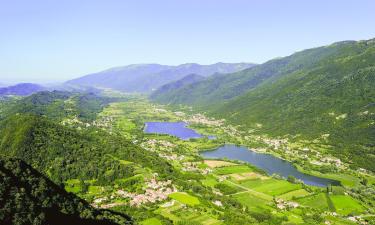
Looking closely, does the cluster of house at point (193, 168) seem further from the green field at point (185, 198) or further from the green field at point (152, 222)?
the green field at point (152, 222)

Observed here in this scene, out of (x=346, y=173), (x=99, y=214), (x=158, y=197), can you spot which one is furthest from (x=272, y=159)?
(x=99, y=214)

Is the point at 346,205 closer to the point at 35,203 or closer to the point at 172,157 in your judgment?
the point at 172,157

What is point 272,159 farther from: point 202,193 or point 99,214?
point 99,214

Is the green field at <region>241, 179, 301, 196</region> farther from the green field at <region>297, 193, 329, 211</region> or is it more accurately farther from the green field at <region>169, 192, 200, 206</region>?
the green field at <region>169, 192, 200, 206</region>

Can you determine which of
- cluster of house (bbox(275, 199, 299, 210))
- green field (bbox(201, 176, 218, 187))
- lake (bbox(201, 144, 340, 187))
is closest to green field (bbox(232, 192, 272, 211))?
cluster of house (bbox(275, 199, 299, 210))

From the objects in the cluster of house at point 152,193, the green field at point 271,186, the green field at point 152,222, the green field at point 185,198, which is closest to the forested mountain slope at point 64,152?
the cluster of house at point 152,193

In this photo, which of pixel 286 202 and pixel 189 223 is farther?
pixel 286 202
